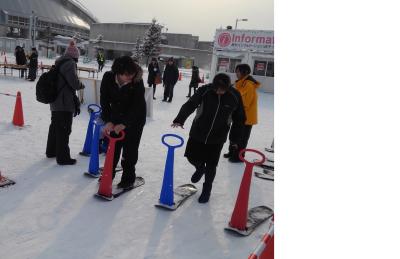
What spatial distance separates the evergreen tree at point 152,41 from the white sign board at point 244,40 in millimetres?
31946

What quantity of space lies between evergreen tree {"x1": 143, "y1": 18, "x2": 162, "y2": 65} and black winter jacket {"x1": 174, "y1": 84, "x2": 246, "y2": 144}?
51.0m

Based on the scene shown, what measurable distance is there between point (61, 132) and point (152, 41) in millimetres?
51101

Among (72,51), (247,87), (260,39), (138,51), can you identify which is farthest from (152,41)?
(72,51)

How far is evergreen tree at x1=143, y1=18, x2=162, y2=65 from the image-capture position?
52969 mm

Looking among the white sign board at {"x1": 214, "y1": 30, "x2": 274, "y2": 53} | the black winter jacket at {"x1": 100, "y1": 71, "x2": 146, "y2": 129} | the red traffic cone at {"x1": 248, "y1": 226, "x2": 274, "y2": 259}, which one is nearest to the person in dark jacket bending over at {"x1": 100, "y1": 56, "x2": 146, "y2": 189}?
the black winter jacket at {"x1": 100, "y1": 71, "x2": 146, "y2": 129}

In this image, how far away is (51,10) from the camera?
90438 millimetres

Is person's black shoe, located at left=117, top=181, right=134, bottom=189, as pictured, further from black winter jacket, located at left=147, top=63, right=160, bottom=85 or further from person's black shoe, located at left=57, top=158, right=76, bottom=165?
black winter jacket, located at left=147, top=63, right=160, bottom=85

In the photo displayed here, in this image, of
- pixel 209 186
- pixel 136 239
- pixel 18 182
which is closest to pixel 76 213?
pixel 136 239

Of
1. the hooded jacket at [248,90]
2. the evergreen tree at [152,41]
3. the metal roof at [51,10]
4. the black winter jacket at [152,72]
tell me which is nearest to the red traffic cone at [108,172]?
the hooded jacket at [248,90]

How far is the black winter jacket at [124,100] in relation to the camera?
3.84m

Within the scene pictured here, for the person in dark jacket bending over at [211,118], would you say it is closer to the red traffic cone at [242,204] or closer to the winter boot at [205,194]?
the winter boot at [205,194]

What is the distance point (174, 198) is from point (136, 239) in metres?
1.00
